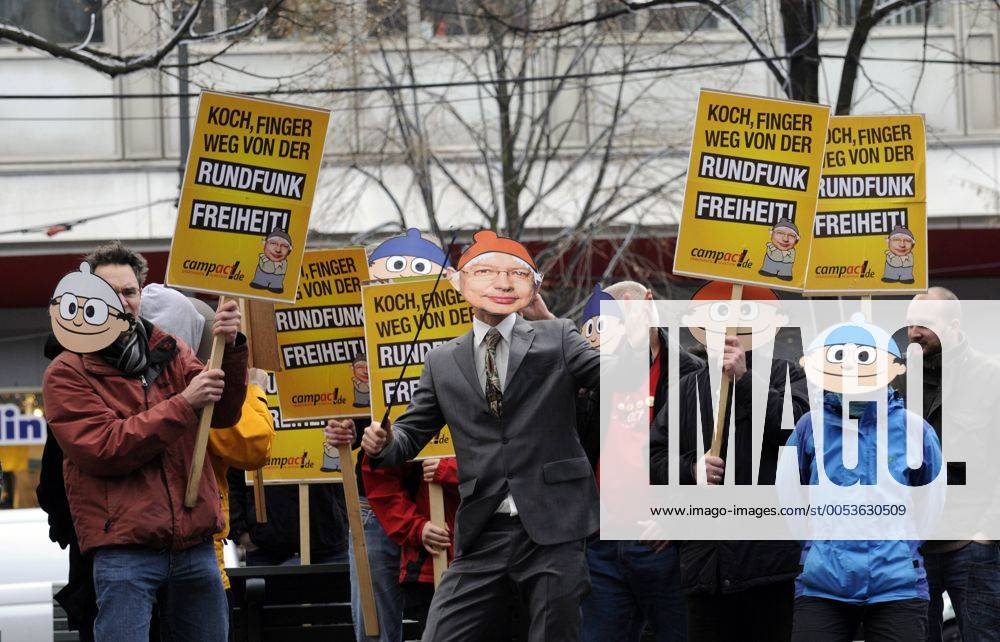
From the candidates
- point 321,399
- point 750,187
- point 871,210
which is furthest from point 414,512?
point 871,210

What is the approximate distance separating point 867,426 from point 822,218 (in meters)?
1.88

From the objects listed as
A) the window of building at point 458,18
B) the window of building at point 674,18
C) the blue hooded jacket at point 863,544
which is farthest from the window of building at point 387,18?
the blue hooded jacket at point 863,544

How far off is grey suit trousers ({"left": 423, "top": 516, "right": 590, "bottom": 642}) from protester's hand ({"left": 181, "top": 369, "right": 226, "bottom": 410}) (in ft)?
3.97

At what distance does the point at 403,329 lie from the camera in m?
7.50

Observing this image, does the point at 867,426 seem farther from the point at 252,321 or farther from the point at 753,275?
the point at 252,321

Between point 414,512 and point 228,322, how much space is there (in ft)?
4.49

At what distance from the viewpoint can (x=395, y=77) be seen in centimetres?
1778

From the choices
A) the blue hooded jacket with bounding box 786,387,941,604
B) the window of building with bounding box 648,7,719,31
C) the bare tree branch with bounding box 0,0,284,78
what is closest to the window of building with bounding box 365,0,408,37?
the bare tree branch with bounding box 0,0,284,78

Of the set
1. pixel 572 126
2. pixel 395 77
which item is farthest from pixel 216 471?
pixel 572 126

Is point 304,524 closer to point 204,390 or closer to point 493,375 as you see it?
point 204,390

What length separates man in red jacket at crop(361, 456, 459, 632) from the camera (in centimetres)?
714

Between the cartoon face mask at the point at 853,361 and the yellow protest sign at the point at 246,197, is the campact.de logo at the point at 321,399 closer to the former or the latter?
the yellow protest sign at the point at 246,197

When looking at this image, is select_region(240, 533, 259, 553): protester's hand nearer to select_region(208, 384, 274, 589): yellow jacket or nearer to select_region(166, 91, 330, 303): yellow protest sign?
select_region(208, 384, 274, 589): yellow jacket

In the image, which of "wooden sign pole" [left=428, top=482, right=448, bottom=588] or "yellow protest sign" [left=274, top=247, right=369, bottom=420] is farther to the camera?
"yellow protest sign" [left=274, top=247, right=369, bottom=420]
